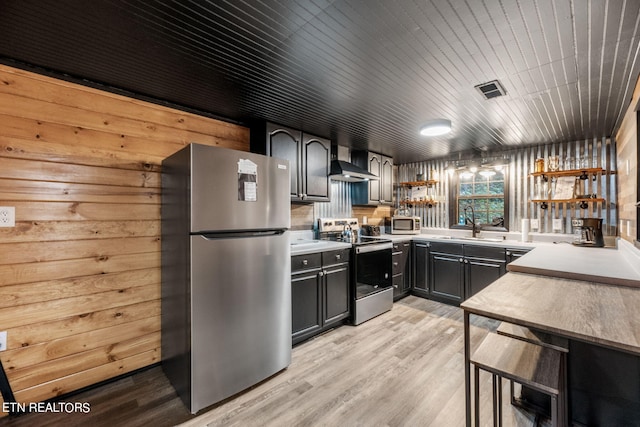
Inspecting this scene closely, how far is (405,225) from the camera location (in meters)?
4.65

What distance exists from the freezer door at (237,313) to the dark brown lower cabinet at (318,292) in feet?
1.03

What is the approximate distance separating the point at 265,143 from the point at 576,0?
232cm

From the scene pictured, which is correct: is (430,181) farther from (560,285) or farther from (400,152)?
(560,285)

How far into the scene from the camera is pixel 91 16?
1364 millimetres

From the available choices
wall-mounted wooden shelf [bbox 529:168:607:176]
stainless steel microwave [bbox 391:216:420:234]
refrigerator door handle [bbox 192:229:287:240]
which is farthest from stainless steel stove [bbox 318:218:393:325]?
wall-mounted wooden shelf [bbox 529:168:607:176]

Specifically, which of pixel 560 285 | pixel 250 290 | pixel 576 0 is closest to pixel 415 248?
pixel 560 285

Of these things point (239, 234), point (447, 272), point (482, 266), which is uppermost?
point (239, 234)

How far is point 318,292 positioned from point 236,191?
1.39 meters

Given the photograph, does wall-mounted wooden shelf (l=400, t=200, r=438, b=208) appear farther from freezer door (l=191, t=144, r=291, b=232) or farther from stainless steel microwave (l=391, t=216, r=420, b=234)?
freezer door (l=191, t=144, r=291, b=232)

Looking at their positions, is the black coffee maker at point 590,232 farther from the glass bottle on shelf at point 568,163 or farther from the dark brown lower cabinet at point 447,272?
the dark brown lower cabinet at point 447,272

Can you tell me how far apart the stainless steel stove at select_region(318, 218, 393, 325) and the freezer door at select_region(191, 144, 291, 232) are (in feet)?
4.28

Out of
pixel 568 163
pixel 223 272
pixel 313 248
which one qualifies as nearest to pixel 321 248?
pixel 313 248

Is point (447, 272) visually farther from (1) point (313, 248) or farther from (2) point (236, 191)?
(2) point (236, 191)

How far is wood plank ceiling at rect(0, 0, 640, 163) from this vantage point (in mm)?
1334
